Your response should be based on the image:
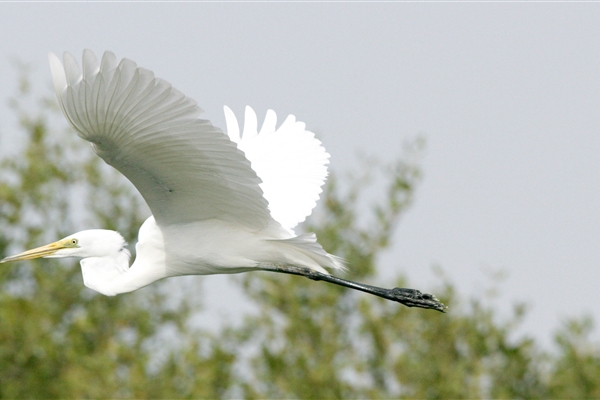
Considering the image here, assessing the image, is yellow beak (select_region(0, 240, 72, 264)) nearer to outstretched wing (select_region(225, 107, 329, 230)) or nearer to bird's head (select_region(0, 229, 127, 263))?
bird's head (select_region(0, 229, 127, 263))

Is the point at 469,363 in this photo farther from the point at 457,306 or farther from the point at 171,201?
the point at 171,201

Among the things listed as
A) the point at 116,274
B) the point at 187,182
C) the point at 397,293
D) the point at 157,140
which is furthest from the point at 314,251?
the point at 157,140

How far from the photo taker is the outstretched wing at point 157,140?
15.9ft

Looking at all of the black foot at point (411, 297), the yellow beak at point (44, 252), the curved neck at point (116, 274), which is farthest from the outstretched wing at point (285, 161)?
the yellow beak at point (44, 252)

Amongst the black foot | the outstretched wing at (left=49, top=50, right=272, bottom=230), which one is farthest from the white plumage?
the black foot

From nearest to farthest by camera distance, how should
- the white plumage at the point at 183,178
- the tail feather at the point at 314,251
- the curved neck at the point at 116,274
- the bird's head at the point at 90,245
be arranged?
1. the white plumage at the point at 183,178
2. the tail feather at the point at 314,251
3. the curved neck at the point at 116,274
4. the bird's head at the point at 90,245

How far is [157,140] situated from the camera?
17.4ft

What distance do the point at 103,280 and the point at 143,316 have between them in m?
10.1

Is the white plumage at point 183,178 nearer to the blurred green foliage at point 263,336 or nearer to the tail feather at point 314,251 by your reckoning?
the tail feather at point 314,251

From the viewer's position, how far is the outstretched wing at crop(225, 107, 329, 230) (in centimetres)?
726

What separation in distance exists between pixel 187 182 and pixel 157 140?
573mm

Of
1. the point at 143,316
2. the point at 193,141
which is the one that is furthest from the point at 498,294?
the point at 193,141

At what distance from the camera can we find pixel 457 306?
1486 cm

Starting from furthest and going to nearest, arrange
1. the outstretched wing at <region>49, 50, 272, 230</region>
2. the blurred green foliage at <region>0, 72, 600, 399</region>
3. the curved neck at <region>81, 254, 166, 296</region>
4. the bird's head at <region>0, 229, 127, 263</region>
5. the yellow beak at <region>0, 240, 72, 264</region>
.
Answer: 1. the blurred green foliage at <region>0, 72, 600, 399</region>
2. the yellow beak at <region>0, 240, 72, 264</region>
3. the bird's head at <region>0, 229, 127, 263</region>
4. the curved neck at <region>81, 254, 166, 296</region>
5. the outstretched wing at <region>49, 50, 272, 230</region>
